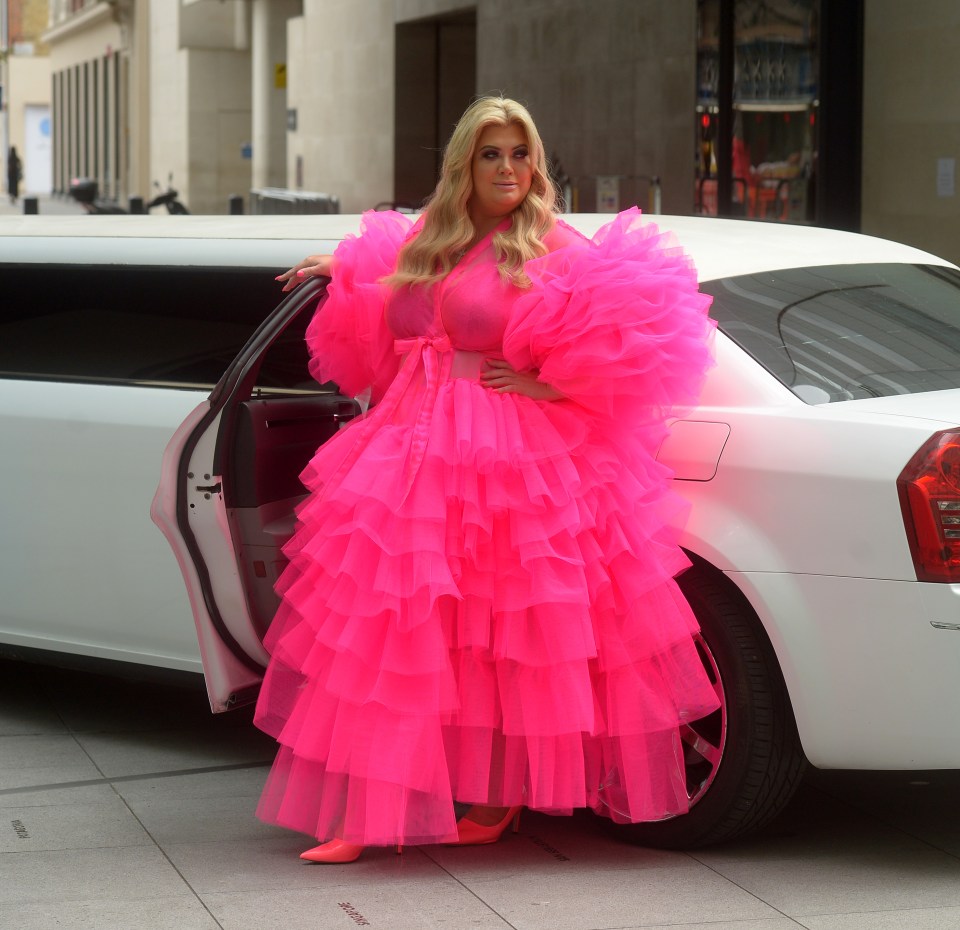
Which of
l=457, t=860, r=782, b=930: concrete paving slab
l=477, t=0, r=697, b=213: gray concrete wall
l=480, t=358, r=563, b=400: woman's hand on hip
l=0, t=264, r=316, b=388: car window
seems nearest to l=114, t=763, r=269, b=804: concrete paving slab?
l=457, t=860, r=782, b=930: concrete paving slab

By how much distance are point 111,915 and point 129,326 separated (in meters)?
2.58

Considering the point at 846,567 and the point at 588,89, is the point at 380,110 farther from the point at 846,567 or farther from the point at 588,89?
the point at 846,567

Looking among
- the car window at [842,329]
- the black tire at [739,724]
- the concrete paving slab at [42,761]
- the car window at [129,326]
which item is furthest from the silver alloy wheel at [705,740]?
the car window at [129,326]

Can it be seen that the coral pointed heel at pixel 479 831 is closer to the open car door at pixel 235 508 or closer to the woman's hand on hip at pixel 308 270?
the open car door at pixel 235 508

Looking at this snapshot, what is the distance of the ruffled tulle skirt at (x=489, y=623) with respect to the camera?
3777mm

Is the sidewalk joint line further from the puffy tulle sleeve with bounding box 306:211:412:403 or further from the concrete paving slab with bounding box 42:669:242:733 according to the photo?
the puffy tulle sleeve with bounding box 306:211:412:403

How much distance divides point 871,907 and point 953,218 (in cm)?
1044

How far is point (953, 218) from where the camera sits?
13.4 metres

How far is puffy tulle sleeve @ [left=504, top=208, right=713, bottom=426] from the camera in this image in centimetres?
380

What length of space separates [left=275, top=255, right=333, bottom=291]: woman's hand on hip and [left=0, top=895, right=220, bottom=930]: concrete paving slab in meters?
1.61

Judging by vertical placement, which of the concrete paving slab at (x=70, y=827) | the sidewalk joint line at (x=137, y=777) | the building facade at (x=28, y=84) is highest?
the building facade at (x=28, y=84)

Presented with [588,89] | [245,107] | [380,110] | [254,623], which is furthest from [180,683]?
[245,107]

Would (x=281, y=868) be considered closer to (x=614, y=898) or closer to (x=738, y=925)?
(x=614, y=898)

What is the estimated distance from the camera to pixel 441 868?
4.05 m
